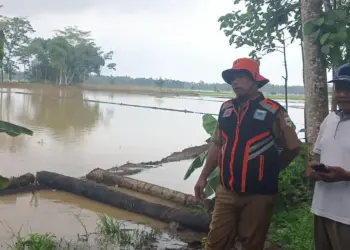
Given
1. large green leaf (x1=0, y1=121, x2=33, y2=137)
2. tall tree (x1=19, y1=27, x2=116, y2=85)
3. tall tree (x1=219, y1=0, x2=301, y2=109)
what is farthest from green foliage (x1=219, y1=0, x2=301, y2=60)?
tall tree (x1=19, y1=27, x2=116, y2=85)

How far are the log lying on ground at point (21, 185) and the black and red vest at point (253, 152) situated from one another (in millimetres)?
5121

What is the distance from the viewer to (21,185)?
739 cm

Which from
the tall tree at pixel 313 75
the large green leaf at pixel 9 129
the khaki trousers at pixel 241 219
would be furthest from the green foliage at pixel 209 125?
the large green leaf at pixel 9 129

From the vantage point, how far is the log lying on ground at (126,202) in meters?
5.22

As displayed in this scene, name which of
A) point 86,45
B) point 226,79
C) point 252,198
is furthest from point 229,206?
point 86,45

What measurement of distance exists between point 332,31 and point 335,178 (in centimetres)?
249

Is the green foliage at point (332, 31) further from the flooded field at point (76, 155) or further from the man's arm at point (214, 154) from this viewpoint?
the flooded field at point (76, 155)

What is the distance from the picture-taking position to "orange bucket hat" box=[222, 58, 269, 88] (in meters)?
3.12

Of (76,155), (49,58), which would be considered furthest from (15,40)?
(76,155)

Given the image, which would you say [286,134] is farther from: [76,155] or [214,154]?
[76,155]

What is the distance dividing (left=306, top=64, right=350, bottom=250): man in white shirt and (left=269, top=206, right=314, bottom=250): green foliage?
1527 mm

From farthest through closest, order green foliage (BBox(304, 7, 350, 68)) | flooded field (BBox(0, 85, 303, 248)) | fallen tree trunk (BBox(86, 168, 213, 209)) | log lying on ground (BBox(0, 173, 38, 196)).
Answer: log lying on ground (BBox(0, 173, 38, 196)) < fallen tree trunk (BBox(86, 168, 213, 209)) < flooded field (BBox(0, 85, 303, 248)) < green foliage (BBox(304, 7, 350, 68))

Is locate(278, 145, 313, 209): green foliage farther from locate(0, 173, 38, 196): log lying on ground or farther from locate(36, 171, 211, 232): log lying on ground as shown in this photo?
locate(0, 173, 38, 196): log lying on ground

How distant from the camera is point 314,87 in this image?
500 centimetres
